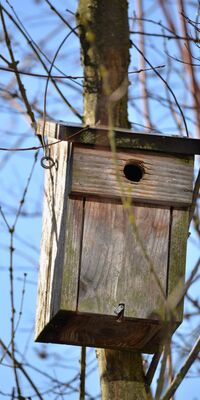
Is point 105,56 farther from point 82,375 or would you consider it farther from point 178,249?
point 82,375

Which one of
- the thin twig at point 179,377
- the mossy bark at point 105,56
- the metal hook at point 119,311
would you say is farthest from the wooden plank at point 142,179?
the thin twig at point 179,377

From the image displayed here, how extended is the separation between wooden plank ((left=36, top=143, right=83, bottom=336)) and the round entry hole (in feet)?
0.69

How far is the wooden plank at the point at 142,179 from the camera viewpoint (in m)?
3.41

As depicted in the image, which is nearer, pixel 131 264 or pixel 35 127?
pixel 131 264

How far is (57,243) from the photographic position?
3555mm

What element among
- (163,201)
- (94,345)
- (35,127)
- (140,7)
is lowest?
(94,345)

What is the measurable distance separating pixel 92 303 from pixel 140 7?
9.45 feet

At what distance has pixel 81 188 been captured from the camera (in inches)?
134

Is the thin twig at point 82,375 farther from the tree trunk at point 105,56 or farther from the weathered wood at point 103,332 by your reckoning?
the tree trunk at point 105,56

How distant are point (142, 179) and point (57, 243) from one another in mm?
364

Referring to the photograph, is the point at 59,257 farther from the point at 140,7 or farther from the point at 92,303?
the point at 140,7

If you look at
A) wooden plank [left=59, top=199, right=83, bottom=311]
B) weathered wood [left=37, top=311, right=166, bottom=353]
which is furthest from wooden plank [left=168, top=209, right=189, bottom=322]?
wooden plank [left=59, top=199, right=83, bottom=311]

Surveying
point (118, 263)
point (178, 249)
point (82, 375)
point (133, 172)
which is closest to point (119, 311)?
point (118, 263)

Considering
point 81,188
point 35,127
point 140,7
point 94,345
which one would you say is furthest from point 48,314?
point 140,7
